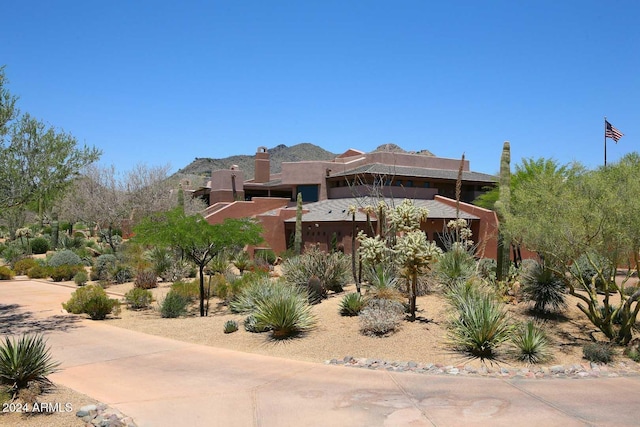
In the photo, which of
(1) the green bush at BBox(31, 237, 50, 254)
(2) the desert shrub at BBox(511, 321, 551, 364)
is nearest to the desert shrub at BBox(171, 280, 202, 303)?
(2) the desert shrub at BBox(511, 321, 551, 364)

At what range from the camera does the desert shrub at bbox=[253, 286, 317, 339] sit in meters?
12.5

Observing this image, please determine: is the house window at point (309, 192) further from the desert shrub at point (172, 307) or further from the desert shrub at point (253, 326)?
the desert shrub at point (253, 326)

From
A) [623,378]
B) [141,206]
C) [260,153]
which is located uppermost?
[260,153]

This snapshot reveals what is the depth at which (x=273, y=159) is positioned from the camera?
13962 cm

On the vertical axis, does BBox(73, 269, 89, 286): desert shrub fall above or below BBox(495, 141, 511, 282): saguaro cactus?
below

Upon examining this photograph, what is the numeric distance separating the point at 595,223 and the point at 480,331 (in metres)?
4.38

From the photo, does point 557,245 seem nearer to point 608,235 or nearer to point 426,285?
point 608,235

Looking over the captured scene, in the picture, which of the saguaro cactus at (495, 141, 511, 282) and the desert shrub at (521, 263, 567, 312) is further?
the saguaro cactus at (495, 141, 511, 282)

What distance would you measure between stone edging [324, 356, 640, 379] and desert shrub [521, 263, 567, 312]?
4.30 metres

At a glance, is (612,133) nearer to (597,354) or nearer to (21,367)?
(597,354)

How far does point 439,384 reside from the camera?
8727 millimetres

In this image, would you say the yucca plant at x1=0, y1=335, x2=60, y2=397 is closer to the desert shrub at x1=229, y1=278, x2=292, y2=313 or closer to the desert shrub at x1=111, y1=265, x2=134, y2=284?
the desert shrub at x1=229, y1=278, x2=292, y2=313

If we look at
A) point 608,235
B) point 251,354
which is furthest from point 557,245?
point 251,354

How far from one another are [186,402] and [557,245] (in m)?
9.98
